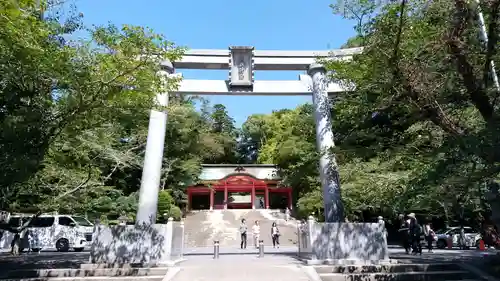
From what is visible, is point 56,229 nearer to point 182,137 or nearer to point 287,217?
point 182,137

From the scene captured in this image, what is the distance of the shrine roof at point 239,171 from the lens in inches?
1225

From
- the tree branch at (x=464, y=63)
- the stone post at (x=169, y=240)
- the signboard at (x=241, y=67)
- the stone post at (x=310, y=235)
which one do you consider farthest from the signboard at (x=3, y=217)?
the tree branch at (x=464, y=63)

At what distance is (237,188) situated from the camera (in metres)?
31.7

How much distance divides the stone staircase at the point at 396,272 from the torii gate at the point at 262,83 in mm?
2454

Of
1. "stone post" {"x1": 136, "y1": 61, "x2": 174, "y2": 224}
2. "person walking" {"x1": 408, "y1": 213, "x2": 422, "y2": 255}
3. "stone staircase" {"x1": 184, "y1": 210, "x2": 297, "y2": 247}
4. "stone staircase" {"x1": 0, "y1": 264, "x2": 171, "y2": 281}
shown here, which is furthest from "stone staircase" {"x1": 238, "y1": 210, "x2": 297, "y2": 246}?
"stone staircase" {"x1": 0, "y1": 264, "x2": 171, "y2": 281}

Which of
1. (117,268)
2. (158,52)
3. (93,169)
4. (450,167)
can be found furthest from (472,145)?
(93,169)

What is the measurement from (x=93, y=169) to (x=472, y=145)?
1164cm

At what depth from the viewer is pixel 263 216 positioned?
28.5 m

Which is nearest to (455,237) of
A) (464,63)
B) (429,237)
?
(429,237)

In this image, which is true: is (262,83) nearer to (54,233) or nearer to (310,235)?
(310,235)

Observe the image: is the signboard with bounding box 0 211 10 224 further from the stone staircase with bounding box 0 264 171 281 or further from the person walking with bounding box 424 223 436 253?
the person walking with bounding box 424 223 436 253

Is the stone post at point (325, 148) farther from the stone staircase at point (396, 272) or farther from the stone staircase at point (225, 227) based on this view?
the stone staircase at point (225, 227)

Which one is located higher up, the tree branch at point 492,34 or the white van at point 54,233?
the tree branch at point 492,34

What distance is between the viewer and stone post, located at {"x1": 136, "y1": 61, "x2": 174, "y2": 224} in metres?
10.0
